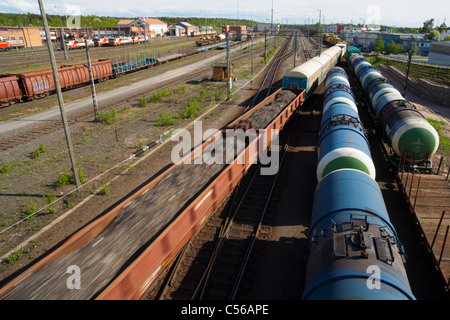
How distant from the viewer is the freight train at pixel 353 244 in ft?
17.5

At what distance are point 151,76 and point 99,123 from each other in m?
21.0

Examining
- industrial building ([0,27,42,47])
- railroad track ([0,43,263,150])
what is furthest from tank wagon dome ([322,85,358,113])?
industrial building ([0,27,42,47])

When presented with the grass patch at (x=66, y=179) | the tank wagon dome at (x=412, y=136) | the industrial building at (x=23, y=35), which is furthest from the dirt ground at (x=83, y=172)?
the industrial building at (x=23, y=35)

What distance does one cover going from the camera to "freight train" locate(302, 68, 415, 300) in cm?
534

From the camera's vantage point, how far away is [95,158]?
16.7m

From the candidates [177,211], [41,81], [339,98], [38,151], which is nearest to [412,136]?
[339,98]

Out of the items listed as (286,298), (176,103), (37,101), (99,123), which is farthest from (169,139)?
(37,101)

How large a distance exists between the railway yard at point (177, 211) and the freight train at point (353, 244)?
23cm

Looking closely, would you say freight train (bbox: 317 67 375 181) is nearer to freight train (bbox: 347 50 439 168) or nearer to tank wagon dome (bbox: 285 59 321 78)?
freight train (bbox: 347 50 439 168)

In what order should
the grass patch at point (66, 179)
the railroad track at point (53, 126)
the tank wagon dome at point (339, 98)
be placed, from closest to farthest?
the grass patch at point (66, 179) < the tank wagon dome at point (339, 98) < the railroad track at point (53, 126)

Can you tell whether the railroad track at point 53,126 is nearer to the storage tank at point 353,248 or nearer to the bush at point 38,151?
the bush at point 38,151

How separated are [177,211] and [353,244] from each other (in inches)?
199

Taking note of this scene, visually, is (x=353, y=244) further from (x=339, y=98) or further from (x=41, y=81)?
(x=41, y=81)

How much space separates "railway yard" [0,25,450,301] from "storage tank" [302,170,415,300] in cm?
20
